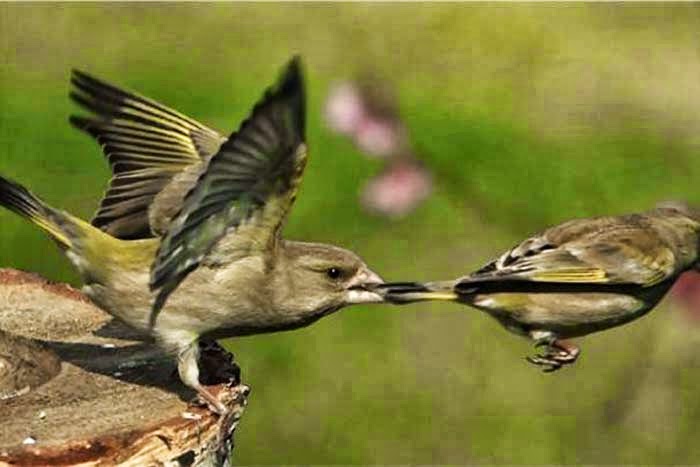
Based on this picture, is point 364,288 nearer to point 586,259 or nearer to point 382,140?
point 586,259

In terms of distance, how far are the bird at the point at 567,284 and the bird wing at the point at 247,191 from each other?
1.68 ft

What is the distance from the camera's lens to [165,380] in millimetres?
5965

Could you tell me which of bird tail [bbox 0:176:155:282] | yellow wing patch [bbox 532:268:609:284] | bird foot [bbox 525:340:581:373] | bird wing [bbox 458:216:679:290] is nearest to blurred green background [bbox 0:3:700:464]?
bird foot [bbox 525:340:581:373]

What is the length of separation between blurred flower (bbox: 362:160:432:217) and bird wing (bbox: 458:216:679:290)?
2.61 metres

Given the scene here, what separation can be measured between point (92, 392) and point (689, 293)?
290cm

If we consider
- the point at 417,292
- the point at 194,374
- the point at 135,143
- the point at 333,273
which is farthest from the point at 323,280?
the point at 135,143

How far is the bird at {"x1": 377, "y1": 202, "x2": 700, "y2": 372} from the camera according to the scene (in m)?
6.30

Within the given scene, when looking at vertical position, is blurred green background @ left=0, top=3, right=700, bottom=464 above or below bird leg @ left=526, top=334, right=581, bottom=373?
above

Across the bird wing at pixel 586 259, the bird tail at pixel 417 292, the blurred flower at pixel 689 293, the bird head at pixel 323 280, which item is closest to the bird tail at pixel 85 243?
the bird head at pixel 323 280

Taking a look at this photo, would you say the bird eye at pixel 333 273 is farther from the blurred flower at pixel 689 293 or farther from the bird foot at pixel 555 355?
the blurred flower at pixel 689 293

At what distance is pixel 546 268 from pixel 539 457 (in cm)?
317

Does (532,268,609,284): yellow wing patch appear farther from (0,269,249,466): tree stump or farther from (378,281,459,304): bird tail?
(0,269,249,466): tree stump

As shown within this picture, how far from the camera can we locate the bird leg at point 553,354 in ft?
21.2

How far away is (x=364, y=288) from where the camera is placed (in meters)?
6.17
